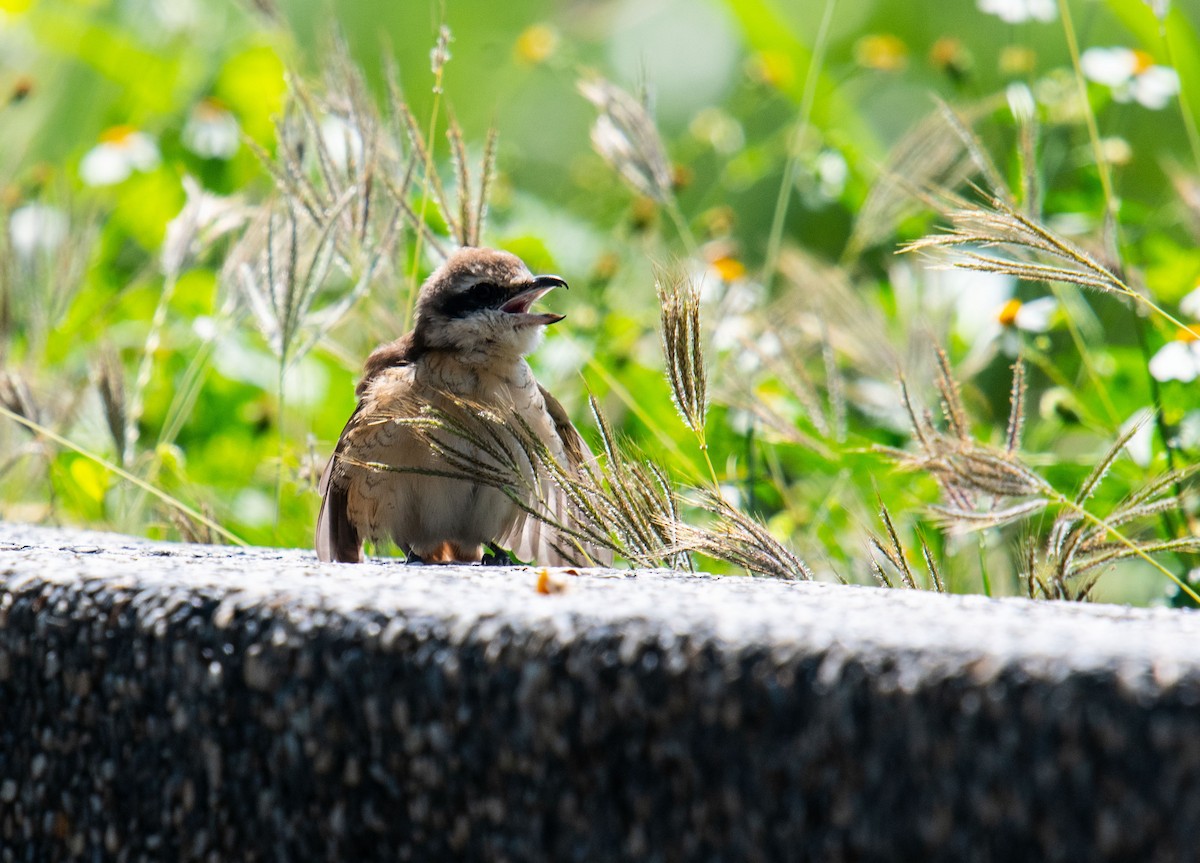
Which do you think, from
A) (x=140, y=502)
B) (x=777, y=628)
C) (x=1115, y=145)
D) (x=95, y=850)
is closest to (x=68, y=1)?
(x=140, y=502)

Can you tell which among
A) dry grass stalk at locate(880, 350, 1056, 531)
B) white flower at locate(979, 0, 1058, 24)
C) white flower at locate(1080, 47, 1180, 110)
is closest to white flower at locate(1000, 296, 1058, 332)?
white flower at locate(979, 0, 1058, 24)

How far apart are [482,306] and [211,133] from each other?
2.99 meters

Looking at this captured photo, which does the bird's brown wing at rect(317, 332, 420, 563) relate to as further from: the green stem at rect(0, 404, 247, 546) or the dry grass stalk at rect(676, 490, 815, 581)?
the dry grass stalk at rect(676, 490, 815, 581)

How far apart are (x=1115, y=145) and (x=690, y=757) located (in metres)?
3.48

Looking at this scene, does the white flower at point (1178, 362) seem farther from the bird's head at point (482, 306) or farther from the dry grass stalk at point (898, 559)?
the bird's head at point (482, 306)

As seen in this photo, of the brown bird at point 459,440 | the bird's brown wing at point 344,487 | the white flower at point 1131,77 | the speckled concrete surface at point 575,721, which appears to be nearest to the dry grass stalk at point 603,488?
the speckled concrete surface at point 575,721

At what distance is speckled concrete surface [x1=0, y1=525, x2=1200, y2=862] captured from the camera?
45.9 inches

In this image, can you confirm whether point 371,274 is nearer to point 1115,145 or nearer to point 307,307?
point 307,307

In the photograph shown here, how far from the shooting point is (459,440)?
2.76 metres

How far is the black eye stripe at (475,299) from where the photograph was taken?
3.13m

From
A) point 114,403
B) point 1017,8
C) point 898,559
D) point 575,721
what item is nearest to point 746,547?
point 898,559

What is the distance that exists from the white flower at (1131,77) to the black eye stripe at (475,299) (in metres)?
2.18

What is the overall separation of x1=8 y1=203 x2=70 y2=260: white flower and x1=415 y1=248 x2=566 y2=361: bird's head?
1354mm

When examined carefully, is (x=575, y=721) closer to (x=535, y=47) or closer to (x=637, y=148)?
(x=637, y=148)
